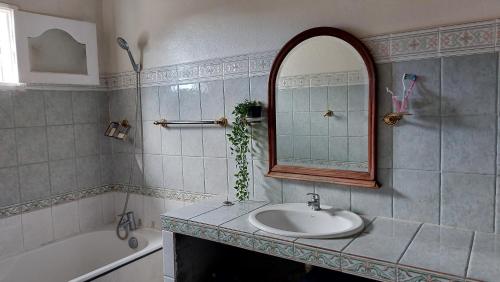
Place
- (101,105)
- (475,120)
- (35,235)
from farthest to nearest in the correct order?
(101,105) < (35,235) < (475,120)

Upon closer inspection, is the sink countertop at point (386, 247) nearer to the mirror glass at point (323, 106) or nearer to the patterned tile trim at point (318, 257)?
the patterned tile trim at point (318, 257)

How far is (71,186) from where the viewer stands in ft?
8.52

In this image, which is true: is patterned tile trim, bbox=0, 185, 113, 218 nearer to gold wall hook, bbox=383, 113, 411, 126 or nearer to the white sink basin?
the white sink basin

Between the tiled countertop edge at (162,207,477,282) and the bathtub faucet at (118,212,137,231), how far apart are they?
3.12 feet

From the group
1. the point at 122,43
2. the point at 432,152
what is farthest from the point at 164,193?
the point at 432,152

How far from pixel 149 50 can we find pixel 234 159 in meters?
0.99

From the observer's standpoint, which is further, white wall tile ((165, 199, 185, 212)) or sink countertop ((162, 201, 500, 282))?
white wall tile ((165, 199, 185, 212))

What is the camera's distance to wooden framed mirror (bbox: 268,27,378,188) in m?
1.69

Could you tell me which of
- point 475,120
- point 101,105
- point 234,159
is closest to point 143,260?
point 234,159

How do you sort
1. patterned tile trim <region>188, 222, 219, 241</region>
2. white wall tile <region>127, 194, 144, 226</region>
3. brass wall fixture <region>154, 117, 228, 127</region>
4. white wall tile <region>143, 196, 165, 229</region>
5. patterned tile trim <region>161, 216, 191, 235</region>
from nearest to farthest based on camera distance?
patterned tile trim <region>188, 222, 219, 241</region> → patterned tile trim <region>161, 216, 191, 235</region> → brass wall fixture <region>154, 117, 228, 127</region> → white wall tile <region>143, 196, 165, 229</region> → white wall tile <region>127, 194, 144, 226</region>

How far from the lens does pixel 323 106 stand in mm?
1809

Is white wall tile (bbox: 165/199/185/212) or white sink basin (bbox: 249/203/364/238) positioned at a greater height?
white sink basin (bbox: 249/203/364/238)

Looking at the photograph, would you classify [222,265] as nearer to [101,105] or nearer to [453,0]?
[101,105]

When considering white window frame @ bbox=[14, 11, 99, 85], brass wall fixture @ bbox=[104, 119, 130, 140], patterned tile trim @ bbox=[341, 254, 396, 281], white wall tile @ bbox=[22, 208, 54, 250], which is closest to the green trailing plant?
patterned tile trim @ bbox=[341, 254, 396, 281]
